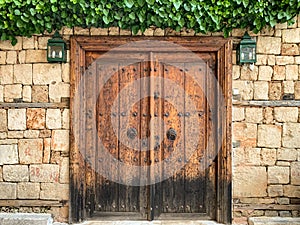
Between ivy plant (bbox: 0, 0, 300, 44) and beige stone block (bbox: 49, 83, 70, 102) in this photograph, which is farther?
beige stone block (bbox: 49, 83, 70, 102)

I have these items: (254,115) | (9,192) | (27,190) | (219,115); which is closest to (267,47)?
(254,115)

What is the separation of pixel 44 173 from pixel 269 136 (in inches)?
107

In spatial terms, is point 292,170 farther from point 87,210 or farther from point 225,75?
point 87,210

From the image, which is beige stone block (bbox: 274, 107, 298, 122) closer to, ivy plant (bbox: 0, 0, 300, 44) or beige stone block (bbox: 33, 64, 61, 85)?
ivy plant (bbox: 0, 0, 300, 44)

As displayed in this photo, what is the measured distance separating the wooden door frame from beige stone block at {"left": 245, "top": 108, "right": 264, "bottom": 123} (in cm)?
22

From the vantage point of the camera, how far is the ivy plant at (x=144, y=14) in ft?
12.6

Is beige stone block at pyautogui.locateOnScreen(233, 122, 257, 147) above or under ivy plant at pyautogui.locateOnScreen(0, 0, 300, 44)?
under

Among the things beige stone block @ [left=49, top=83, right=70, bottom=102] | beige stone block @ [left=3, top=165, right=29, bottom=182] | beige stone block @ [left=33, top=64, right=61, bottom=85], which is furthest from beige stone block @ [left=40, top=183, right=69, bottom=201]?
beige stone block @ [left=33, top=64, right=61, bottom=85]

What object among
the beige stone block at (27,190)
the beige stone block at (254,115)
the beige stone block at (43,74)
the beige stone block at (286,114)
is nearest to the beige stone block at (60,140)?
the beige stone block at (27,190)

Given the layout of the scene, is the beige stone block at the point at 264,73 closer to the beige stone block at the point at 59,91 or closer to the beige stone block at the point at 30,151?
the beige stone block at the point at 59,91

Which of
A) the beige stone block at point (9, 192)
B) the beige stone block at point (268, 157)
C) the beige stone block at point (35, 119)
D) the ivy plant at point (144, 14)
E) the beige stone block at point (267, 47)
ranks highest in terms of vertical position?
the ivy plant at point (144, 14)

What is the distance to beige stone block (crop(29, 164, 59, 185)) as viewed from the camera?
13.6ft

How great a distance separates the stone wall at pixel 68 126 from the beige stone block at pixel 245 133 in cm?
1

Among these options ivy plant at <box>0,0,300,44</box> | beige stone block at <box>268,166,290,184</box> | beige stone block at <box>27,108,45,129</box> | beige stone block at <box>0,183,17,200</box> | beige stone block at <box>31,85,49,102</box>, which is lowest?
beige stone block at <box>0,183,17,200</box>
